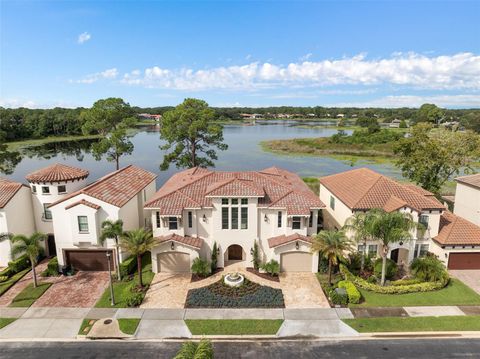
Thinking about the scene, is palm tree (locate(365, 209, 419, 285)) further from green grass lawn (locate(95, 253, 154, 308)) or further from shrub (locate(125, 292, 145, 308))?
green grass lawn (locate(95, 253, 154, 308))

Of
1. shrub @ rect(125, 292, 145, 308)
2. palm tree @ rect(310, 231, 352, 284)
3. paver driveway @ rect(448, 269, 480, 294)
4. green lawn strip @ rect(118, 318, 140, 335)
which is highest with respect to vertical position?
palm tree @ rect(310, 231, 352, 284)

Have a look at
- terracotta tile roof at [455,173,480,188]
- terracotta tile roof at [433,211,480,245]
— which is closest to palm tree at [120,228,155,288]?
terracotta tile roof at [433,211,480,245]

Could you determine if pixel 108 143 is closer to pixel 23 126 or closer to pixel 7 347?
pixel 7 347

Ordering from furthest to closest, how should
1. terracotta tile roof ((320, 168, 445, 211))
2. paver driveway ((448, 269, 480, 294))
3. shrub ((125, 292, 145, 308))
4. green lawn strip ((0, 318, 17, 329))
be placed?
1. terracotta tile roof ((320, 168, 445, 211))
2. paver driveway ((448, 269, 480, 294))
3. shrub ((125, 292, 145, 308))
4. green lawn strip ((0, 318, 17, 329))

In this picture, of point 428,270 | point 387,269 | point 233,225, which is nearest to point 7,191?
point 233,225

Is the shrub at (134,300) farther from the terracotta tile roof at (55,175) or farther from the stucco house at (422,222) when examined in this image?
the stucco house at (422,222)

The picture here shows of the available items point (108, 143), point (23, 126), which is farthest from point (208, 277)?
point (23, 126)
